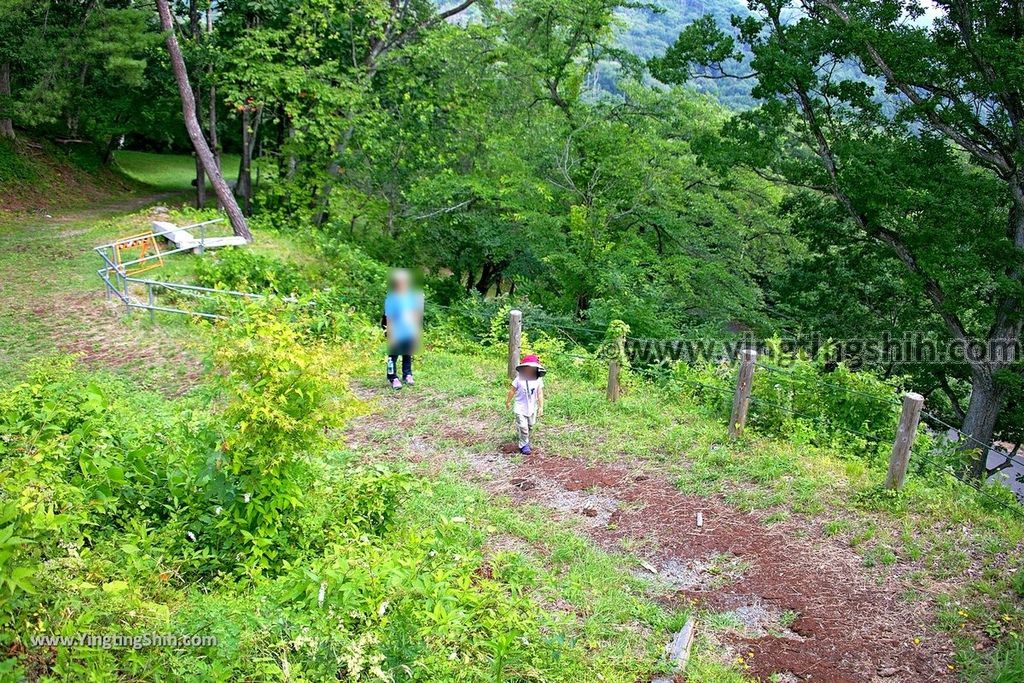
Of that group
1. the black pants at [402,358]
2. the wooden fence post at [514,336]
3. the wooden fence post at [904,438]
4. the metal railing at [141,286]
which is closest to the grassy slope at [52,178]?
the metal railing at [141,286]

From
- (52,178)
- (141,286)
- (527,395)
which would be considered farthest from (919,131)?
(52,178)

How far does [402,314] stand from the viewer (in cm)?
929

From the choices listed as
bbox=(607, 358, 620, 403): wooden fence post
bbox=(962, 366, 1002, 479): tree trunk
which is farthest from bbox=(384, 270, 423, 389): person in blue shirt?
bbox=(962, 366, 1002, 479): tree trunk

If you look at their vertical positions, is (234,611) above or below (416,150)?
below

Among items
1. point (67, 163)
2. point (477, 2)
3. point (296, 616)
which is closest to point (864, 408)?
point (296, 616)

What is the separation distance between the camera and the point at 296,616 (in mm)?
4055

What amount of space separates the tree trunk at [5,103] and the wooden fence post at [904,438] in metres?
25.0

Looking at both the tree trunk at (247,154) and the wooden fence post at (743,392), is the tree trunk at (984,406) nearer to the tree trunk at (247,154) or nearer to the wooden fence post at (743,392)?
the wooden fence post at (743,392)

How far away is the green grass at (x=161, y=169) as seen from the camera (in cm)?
3159

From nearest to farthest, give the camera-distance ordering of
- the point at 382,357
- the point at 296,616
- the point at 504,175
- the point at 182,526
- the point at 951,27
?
the point at 296,616 < the point at 182,526 < the point at 382,357 < the point at 951,27 < the point at 504,175

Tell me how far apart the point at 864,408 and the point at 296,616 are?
7.48 m

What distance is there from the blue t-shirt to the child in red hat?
2.11m

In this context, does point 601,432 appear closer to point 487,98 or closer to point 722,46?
point 722,46

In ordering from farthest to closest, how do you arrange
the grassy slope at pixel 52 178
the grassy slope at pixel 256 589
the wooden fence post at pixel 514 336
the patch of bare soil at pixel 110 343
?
the grassy slope at pixel 52 178
the patch of bare soil at pixel 110 343
the wooden fence post at pixel 514 336
the grassy slope at pixel 256 589
